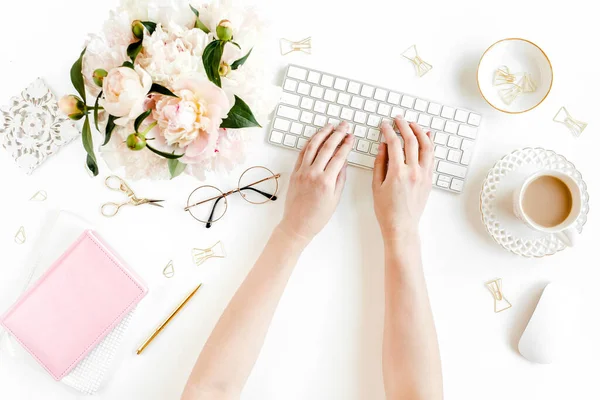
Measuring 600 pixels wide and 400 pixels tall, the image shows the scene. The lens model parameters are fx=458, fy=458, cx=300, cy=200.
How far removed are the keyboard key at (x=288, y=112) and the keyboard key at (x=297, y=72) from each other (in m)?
0.06

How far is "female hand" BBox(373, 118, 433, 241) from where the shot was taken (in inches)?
33.0

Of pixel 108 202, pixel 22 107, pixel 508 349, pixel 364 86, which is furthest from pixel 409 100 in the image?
pixel 22 107

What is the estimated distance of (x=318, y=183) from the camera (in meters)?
0.84

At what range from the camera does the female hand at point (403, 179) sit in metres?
0.84

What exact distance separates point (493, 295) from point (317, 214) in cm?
38

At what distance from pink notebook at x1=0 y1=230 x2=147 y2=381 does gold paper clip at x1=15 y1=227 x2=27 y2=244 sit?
0.12 m

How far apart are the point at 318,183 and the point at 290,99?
170 millimetres

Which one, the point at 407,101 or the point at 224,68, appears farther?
the point at 407,101

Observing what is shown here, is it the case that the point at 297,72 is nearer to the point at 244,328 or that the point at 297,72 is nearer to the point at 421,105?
the point at 421,105

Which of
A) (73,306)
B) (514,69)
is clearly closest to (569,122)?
(514,69)

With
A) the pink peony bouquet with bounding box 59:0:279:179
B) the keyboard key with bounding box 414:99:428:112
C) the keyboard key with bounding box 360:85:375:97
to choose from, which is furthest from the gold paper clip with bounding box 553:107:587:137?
the pink peony bouquet with bounding box 59:0:279:179

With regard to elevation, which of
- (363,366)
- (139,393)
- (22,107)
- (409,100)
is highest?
(409,100)

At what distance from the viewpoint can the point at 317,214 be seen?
33.5 inches

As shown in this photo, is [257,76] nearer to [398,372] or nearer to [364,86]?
[364,86]
